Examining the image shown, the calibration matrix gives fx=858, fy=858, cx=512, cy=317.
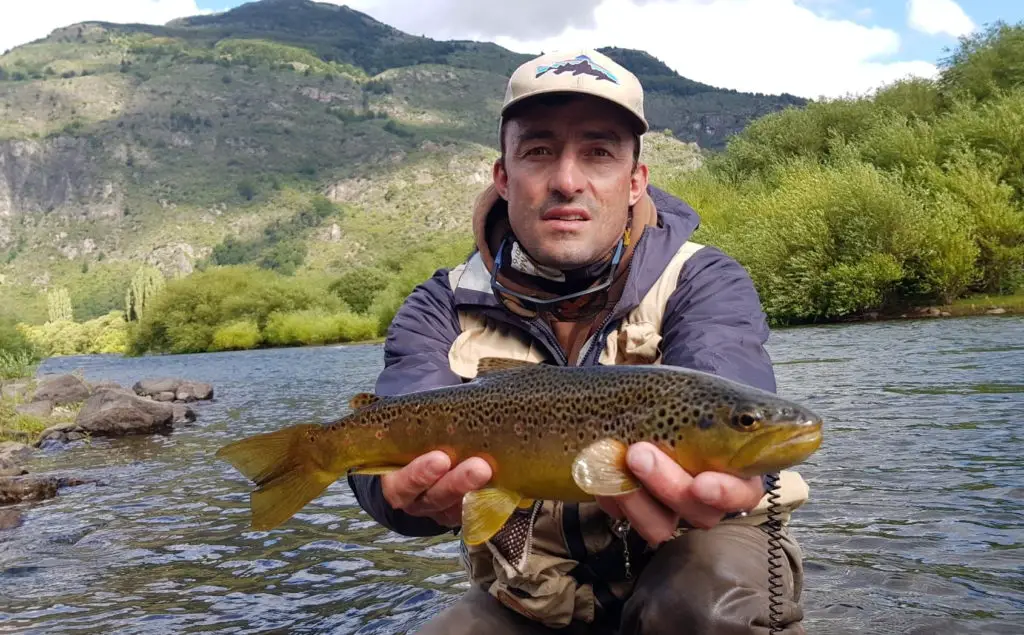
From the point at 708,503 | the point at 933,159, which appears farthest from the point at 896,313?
the point at 708,503

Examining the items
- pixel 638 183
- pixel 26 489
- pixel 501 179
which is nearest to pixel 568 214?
pixel 638 183

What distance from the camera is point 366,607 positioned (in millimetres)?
5957

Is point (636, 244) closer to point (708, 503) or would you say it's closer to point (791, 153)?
point (708, 503)

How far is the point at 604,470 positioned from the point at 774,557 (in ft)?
3.67

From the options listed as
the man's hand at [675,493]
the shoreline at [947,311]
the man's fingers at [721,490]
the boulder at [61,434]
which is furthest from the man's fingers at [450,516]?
the shoreline at [947,311]

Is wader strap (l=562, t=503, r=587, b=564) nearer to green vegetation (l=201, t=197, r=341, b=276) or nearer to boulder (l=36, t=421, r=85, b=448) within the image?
boulder (l=36, t=421, r=85, b=448)

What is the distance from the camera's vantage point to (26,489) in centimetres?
1008

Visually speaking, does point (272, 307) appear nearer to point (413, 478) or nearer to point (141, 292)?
point (141, 292)

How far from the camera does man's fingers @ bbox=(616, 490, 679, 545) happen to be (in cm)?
265

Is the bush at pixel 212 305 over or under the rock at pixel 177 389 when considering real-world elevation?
under

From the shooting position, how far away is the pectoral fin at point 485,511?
9.29 ft

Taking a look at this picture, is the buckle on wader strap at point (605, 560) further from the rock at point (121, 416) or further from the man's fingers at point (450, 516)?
the rock at point (121, 416)

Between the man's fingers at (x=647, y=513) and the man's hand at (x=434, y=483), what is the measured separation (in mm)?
507

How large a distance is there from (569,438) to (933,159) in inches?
1698
